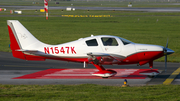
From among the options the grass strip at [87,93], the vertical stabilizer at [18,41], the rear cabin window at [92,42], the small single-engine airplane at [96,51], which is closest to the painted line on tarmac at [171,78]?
the small single-engine airplane at [96,51]

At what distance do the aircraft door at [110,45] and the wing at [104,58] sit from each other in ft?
0.94

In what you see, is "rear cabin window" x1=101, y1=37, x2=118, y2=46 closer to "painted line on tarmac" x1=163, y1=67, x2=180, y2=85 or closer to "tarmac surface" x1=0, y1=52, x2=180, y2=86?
"tarmac surface" x1=0, y1=52, x2=180, y2=86

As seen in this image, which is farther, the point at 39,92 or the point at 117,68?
the point at 117,68

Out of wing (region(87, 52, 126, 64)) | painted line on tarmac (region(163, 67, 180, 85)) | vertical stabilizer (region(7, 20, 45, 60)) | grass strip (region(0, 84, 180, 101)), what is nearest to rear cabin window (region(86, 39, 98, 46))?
wing (region(87, 52, 126, 64))

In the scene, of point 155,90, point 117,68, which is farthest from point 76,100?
point 117,68

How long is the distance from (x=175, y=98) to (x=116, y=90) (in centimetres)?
265

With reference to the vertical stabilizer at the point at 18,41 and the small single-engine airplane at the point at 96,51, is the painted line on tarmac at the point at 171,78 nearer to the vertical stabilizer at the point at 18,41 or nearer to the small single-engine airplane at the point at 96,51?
the small single-engine airplane at the point at 96,51

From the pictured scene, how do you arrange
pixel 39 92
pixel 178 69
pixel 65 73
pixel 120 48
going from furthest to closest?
pixel 178 69, pixel 65 73, pixel 120 48, pixel 39 92

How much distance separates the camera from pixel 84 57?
15883mm

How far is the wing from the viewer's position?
596 inches

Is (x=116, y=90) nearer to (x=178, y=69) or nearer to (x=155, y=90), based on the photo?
(x=155, y=90)

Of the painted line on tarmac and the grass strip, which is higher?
the grass strip

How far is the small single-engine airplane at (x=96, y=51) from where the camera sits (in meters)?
15.3

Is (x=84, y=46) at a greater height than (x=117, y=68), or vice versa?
(x=84, y=46)
